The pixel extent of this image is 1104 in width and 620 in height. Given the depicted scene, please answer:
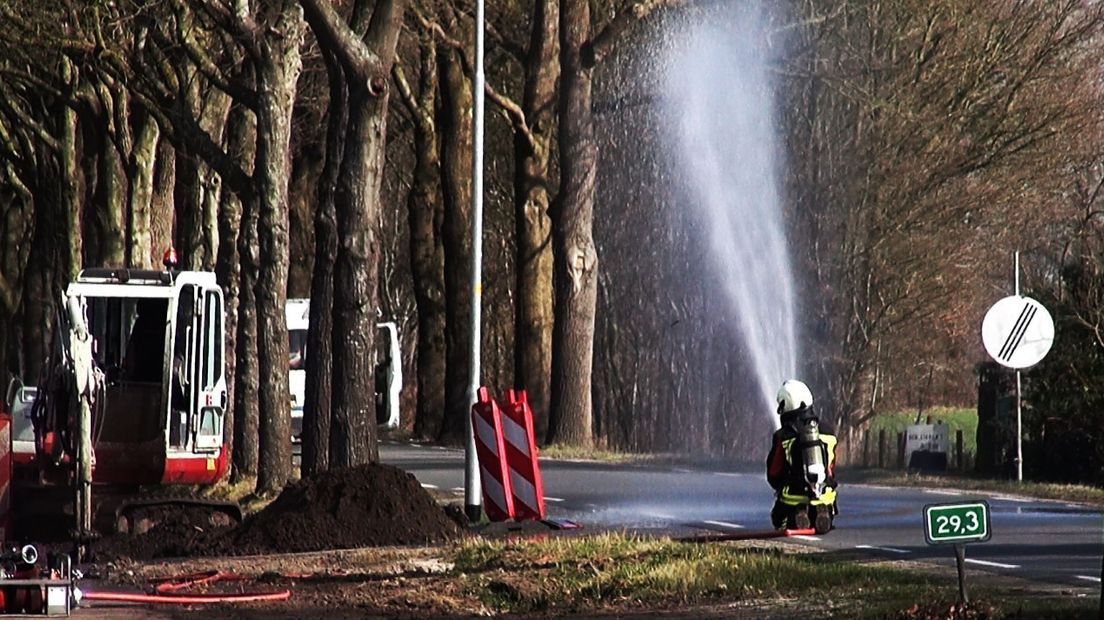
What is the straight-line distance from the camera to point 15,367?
56094 mm

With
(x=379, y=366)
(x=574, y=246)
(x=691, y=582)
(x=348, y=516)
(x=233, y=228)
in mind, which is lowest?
(x=691, y=582)

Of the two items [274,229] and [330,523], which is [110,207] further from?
[330,523]

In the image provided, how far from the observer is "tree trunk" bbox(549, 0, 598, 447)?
40.7 metres

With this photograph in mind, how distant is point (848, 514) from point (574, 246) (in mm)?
18202

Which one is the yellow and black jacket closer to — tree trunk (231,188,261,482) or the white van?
tree trunk (231,188,261,482)

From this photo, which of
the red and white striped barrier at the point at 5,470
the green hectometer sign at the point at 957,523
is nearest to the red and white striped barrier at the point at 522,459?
the red and white striped barrier at the point at 5,470

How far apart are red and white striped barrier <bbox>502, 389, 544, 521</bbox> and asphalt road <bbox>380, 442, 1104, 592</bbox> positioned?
1.06m

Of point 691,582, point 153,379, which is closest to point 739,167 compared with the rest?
point 153,379

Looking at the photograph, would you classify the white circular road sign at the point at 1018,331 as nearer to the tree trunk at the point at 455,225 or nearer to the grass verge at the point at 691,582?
the grass verge at the point at 691,582

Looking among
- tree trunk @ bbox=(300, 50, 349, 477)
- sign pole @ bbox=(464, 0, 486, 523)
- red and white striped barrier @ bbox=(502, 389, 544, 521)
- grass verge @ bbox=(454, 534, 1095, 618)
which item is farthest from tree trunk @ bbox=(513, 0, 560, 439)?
grass verge @ bbox=(454, 534, 1095, 618)

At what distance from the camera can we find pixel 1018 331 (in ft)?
95.5

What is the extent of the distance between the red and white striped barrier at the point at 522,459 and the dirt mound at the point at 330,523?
69cm

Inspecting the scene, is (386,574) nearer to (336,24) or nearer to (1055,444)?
(336,24)

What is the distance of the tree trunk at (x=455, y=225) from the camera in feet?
147
